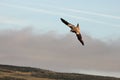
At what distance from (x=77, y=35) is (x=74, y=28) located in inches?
A: 51.9

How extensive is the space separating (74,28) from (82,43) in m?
2.97

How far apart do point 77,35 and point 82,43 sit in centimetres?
169

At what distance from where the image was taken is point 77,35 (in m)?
68.9

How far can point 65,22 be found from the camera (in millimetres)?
68500

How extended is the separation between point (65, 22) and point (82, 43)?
4.65m

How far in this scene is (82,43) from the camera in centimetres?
6838

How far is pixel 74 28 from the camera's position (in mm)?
68875
